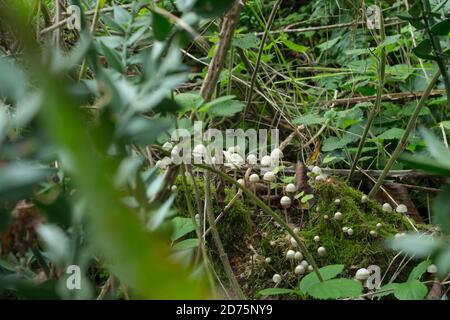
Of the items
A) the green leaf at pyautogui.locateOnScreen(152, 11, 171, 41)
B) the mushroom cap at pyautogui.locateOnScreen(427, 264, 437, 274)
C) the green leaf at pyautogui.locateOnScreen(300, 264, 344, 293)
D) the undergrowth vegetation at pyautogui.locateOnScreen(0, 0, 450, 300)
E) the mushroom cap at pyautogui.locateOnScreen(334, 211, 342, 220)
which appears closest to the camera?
the undergrowth vegetation at pyautogui.locateOnScreen(0, 0, 450, 300)

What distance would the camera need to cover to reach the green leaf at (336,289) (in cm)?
100

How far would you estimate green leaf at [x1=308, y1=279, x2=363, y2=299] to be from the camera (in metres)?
1.00

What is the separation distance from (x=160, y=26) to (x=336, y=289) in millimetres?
636

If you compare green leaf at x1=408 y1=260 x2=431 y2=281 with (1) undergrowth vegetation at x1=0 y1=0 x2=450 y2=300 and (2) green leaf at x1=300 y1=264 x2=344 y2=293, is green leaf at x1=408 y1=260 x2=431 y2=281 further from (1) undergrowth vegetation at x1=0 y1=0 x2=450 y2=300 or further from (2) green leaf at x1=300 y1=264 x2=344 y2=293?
(2) green leaf at x1=300 y1=264 x2=344 y2=293

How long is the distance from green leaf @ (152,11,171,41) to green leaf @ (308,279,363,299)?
23.7 inches

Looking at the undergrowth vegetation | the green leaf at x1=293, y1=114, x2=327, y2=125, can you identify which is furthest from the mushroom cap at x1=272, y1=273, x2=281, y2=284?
the green leaf at x1=293, y1=114, x2=327, y2=125

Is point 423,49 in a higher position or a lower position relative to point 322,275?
higher

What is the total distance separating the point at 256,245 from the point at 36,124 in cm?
102

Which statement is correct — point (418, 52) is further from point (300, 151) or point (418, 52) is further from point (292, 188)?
point (300, 151)

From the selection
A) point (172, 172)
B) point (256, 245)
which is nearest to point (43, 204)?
point (172, 172)

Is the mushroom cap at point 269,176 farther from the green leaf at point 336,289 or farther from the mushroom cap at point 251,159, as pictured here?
the green leaf at point 336,289

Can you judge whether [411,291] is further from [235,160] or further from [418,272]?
[235,160]

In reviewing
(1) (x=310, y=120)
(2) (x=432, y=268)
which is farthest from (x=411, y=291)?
(1) (x=310, y=120)

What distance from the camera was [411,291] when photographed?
3.54 feet
